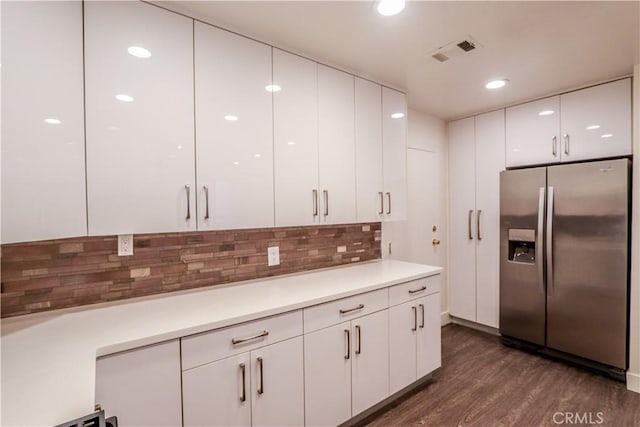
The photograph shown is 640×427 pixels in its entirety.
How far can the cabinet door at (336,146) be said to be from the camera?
2100 millimetres

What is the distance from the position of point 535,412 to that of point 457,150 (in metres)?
2.58

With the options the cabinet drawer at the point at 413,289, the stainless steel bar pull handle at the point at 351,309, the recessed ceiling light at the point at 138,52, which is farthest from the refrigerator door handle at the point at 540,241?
the recessed ceiling light at the point at 138,52

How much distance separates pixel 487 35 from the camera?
179 centimetres

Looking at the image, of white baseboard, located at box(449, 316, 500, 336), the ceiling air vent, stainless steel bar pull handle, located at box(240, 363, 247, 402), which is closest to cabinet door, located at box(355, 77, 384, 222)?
the ceiling air vent

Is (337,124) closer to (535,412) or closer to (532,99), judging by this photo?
(532,99)

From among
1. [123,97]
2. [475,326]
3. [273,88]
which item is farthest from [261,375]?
[475,326]

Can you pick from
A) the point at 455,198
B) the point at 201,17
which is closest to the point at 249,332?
the point at 201,17

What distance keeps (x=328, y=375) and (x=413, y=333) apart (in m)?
0.82

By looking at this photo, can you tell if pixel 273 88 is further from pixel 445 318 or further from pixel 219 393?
pixel 445 318

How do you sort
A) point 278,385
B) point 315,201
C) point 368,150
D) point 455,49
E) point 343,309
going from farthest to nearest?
point 368,150, point 315,201, point 455,49, point 343,309, point 278,385

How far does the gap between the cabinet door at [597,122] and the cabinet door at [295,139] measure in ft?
7.68

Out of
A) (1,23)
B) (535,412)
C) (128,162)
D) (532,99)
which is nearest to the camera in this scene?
(1,23)

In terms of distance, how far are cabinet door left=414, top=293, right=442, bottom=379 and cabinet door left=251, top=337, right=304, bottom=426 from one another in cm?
107

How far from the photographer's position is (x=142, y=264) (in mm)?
1715
